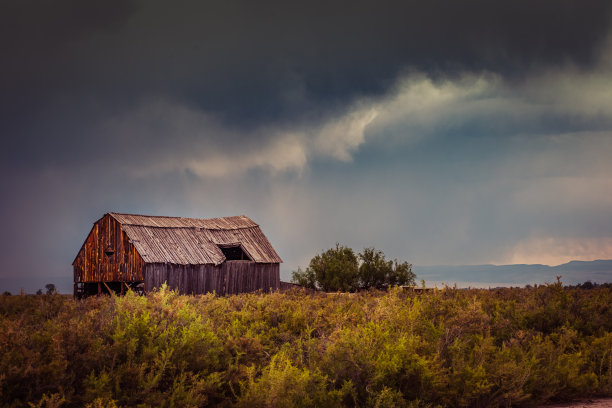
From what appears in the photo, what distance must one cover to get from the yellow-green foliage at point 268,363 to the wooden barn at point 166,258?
67.3ft

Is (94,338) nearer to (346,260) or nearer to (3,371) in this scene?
(3,371)

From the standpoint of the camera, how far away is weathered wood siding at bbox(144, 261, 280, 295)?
32.0 meters

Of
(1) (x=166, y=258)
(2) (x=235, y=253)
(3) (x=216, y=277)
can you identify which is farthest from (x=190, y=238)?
(2) (x=235, y=253)

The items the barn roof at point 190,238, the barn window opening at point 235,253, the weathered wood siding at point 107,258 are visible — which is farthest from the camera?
the barn window opening at point 235,253

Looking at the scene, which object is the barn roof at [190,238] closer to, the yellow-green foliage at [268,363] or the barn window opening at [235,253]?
the barn window opening at [235,253]

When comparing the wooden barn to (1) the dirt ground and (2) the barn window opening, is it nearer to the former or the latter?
(2) the barn window opening

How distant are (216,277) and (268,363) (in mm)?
26260

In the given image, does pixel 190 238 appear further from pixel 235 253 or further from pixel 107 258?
pixel 235 253

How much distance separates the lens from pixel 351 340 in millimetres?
8422

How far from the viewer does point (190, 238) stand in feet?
116

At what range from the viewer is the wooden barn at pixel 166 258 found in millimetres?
32312

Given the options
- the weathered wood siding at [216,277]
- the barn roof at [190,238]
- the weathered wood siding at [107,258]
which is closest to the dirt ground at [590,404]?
the weathered wood siding at [216,277]

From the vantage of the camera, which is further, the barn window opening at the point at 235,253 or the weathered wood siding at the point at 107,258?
the barn window opening at the point at 235,253

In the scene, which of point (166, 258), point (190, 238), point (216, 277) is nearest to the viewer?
point (166, 258)
